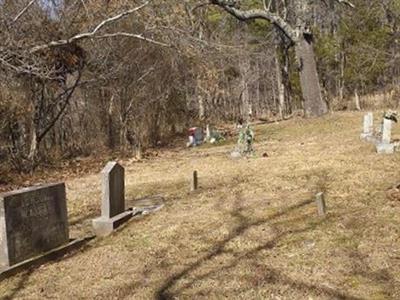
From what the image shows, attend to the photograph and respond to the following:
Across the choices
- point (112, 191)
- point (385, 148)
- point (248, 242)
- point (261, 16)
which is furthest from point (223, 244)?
point (261, 16)

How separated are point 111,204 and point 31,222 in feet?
5.79

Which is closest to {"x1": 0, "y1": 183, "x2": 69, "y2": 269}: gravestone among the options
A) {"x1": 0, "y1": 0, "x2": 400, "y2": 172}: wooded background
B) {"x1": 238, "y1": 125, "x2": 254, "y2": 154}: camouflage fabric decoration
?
{"x1": 0, "y1": 0, "x2": 400, "y2": 172}: wooded background

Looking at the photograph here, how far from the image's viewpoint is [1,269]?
7.11 meters

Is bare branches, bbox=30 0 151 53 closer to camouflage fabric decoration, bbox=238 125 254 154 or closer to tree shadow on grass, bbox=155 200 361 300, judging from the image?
camouflage fabric decoration, bbox=238 125 254 154

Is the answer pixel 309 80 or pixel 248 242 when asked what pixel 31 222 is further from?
pixel 309 80

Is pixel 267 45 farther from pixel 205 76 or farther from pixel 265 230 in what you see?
pixel 265 230

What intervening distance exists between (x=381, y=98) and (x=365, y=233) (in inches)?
1160

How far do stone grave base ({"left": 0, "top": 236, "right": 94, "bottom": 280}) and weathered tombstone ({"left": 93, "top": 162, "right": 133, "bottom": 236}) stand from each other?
336 millimetres

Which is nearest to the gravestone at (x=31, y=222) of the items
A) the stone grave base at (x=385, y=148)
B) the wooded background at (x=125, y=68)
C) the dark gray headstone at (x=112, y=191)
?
the dark gray headstone at (x=112, y=191)

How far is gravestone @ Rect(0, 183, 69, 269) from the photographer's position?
7293 millimetres

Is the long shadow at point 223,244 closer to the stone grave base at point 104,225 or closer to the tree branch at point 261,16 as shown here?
the stone grave base at point 104,225

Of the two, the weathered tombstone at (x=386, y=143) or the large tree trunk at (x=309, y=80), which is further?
the large tree trunk at (x=309, y=80)

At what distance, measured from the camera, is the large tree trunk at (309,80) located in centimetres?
2508

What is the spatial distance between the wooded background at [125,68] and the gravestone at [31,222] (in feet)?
23.4
